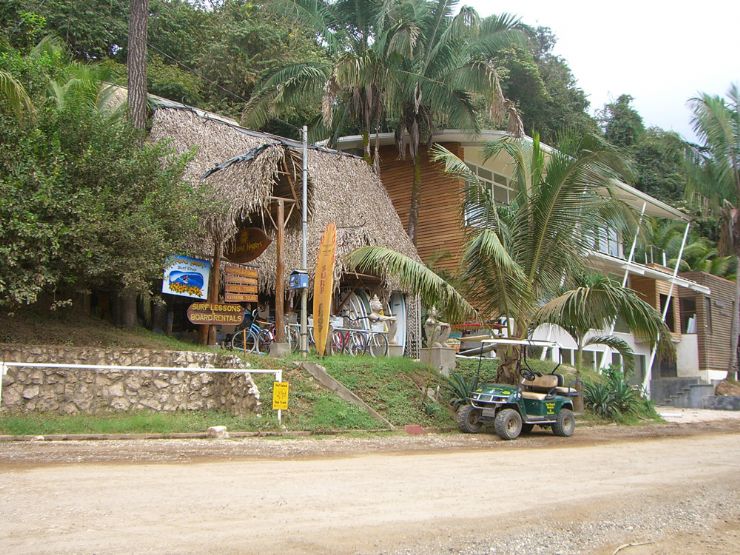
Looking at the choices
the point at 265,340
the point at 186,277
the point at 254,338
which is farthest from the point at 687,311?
the point at 186,277

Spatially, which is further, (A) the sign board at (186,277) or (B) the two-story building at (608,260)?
(B) the two-story building at (608,260)

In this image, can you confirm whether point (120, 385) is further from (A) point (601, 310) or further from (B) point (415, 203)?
(B) point (415, 203)

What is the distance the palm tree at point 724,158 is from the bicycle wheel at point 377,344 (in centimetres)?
1599

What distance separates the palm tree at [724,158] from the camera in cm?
2619

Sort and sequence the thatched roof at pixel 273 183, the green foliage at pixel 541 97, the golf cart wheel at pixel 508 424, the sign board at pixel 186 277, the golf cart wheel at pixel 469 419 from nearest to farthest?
the golf cart wheel at pixel 508 424 < the golf cart wheel at pixel 469 419 < the sign board at pixel 186 277 < the thatched roof at pixel 273 183 < the green foliage at pixel 541 97

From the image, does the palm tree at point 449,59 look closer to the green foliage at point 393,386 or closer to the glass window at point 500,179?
the glass window at point 500,179

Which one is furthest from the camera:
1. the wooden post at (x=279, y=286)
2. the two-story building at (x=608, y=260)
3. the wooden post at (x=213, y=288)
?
the two-story building at (x=608, y=260)

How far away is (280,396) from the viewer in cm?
1237

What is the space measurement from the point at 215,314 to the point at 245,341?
117cm

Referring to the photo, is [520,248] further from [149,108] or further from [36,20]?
[36,20]

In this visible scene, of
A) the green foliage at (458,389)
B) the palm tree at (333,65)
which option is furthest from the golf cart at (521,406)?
the palm tree at (333,65)

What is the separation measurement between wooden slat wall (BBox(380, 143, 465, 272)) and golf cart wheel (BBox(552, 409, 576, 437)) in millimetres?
9154

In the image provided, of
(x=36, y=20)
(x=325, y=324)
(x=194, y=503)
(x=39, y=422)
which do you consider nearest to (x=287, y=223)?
(x=325, y=324)

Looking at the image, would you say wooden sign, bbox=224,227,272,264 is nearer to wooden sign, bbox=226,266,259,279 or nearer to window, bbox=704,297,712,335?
wooden sign, bbox=226,266,259,279
